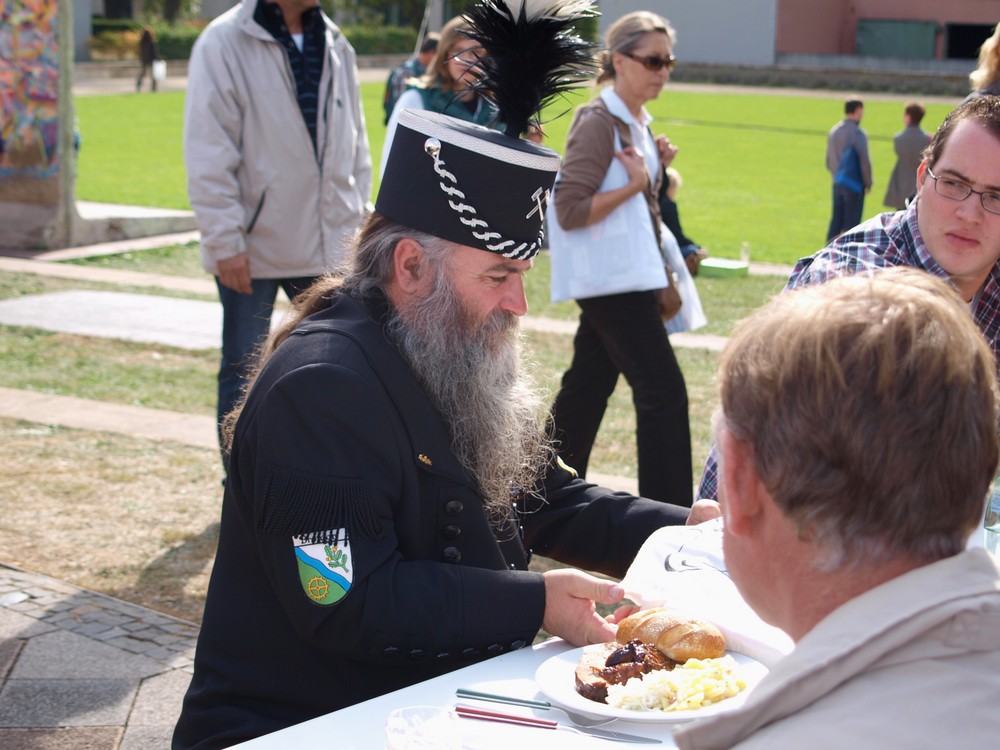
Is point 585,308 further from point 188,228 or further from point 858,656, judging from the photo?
point 188,228

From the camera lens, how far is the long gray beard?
2.42 metres

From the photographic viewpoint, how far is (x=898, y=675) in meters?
1.23

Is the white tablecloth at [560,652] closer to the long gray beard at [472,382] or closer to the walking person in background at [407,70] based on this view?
the long gray beard at [472,382]

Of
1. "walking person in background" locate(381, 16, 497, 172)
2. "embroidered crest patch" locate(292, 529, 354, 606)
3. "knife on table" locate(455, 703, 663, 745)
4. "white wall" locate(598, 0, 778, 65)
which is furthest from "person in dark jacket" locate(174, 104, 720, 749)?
"white wall" locate(598, 0, 778, 65)

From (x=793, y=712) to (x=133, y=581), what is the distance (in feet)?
12.5

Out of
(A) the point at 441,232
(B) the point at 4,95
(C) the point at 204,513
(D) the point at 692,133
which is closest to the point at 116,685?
(C) the point at 204,513

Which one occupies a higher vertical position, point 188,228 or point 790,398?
point 790,398

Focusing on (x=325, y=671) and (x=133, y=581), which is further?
(x=133, y=581)

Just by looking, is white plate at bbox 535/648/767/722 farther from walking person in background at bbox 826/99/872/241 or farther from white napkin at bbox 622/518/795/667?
walking person in background at bbox 826/99/872/241

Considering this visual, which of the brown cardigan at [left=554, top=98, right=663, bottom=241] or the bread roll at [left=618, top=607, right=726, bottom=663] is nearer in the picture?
the bread roll at [left=618, top=607, right=726, bottom=663]

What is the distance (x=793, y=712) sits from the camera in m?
1.27

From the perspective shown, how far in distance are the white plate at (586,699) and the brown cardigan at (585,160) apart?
10.7ft

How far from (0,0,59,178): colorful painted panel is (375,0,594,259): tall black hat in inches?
420

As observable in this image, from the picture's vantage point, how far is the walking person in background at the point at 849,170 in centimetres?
1564
